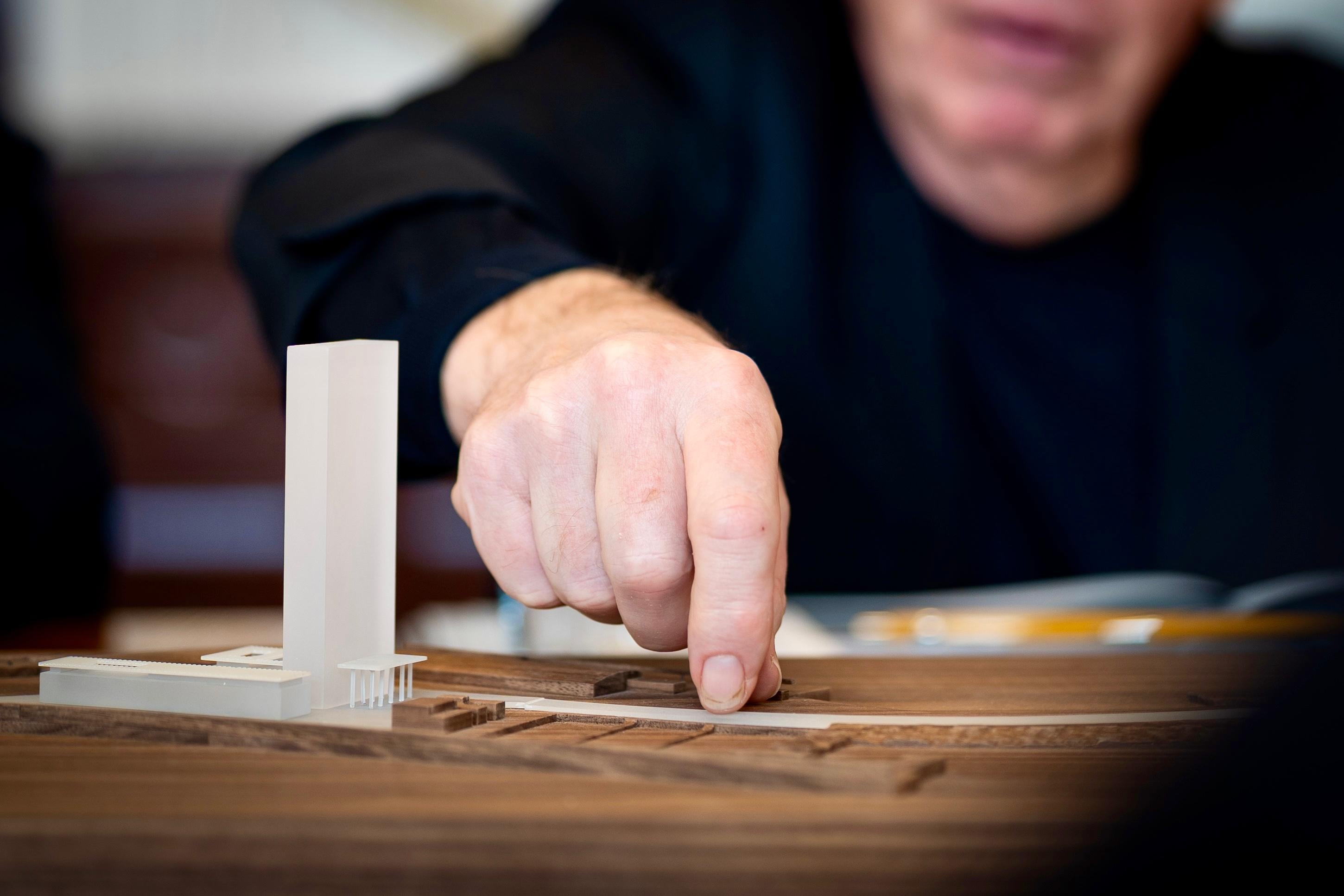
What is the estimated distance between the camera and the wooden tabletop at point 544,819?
11.1 inches

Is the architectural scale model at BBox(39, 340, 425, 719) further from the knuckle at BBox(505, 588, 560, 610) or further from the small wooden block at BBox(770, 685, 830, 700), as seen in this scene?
the small wooden block at BBox(770, 685, 830, 700)

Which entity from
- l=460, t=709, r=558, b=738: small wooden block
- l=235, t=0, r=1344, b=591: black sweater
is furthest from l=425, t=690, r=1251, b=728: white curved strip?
l=235, t=0, r=1344, b=591: black sweater

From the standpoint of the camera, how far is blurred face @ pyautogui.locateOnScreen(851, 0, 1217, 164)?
3.92ft

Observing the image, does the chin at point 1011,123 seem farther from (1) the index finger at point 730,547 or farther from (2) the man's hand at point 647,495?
(1) the index finger at point 730,547

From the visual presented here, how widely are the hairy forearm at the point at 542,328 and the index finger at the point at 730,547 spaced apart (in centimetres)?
10

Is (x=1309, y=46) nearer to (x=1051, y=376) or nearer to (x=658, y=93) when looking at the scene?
(x=1051, y=376)

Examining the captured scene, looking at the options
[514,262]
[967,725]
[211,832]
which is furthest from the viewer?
[514,262]

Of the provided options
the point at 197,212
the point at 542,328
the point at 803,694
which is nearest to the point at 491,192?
the point at 542,328

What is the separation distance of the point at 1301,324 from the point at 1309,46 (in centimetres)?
62

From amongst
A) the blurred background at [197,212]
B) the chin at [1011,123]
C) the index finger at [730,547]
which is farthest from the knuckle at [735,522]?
the blurred background at [197,212]

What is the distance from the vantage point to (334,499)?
485 mm

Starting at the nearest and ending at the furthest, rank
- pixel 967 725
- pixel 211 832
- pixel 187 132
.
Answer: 1. pixel 211 832
2. pixel 967 725
3. pixel 187 132

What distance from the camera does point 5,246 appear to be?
144 cm

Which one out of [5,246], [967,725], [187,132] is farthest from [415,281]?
[187,132]
